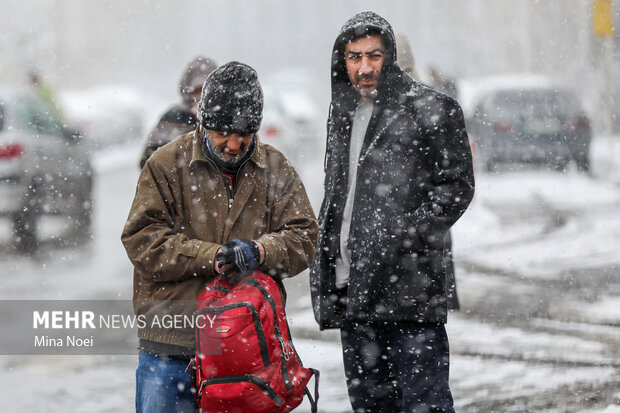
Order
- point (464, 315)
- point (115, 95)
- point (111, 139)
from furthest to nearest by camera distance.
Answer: point (115, 95) → point (111, 139) → point (464, 315)

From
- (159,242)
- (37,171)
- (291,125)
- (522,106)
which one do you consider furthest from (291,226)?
(522,106)

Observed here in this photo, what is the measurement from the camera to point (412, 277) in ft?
12.6

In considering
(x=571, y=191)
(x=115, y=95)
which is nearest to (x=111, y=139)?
(x=115, y=95)

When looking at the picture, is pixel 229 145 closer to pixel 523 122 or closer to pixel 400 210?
pixel 400 210

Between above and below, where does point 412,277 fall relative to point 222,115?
below

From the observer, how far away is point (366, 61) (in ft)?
12.7

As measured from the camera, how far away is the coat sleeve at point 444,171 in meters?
3.82

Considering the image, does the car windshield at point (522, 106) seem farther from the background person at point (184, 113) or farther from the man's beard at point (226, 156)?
the man's beard at point (226, 156)

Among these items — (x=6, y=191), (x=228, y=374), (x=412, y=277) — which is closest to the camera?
(x=228, y=374)

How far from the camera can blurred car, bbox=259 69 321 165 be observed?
1884cm

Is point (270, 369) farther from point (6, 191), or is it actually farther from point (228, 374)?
point (6, 191)

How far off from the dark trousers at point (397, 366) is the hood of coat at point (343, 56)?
0.89 meters

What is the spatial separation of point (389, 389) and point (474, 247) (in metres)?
7.22

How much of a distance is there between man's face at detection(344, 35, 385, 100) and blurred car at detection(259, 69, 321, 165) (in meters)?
14.2
